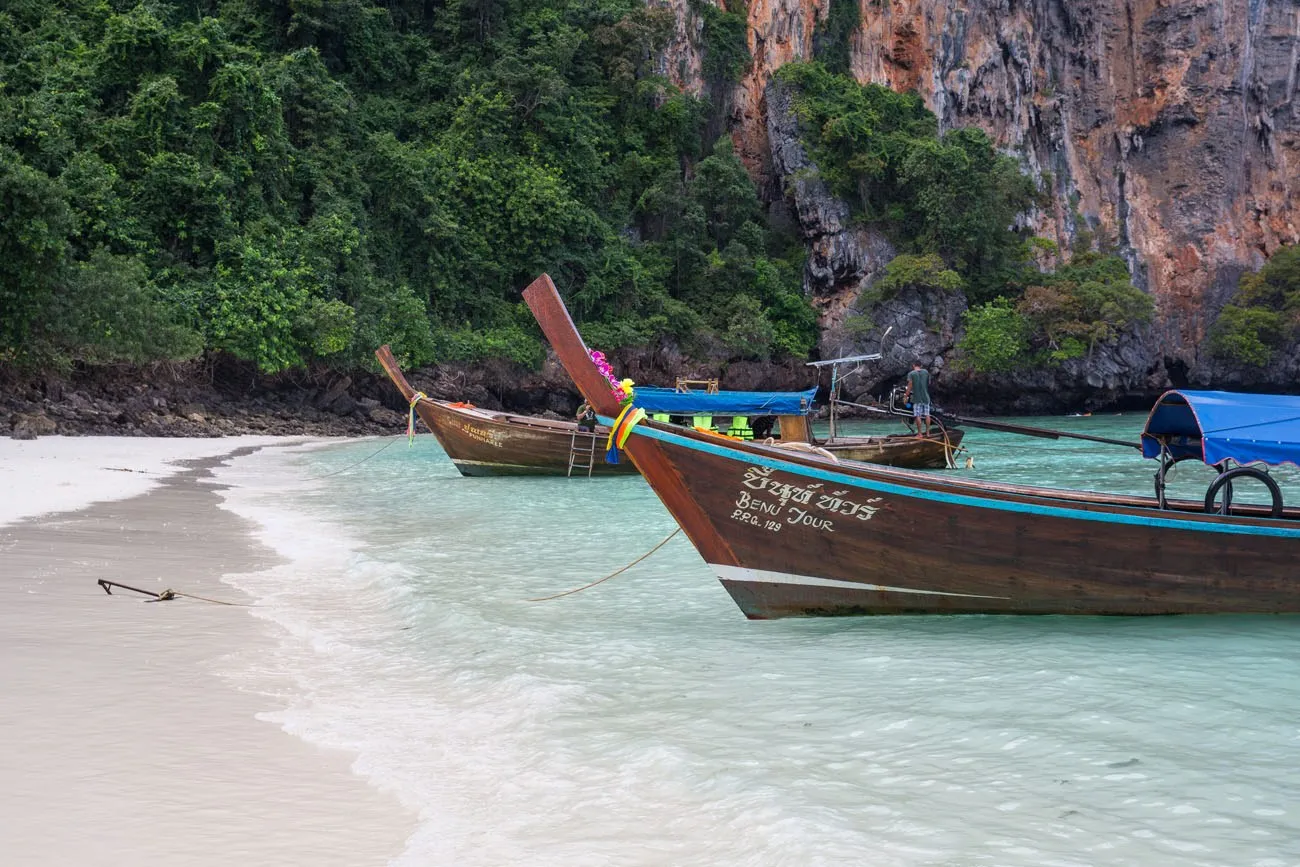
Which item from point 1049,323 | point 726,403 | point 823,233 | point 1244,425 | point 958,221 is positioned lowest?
point 726,403

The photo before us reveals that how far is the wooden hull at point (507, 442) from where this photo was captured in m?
16.0

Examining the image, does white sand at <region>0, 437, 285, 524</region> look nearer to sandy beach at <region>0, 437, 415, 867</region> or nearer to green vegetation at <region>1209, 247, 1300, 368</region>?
sandy beach at <region>0, 437, 415, 867</region>

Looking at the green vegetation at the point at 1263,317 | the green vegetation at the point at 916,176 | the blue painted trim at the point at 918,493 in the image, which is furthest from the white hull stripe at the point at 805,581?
the green vegetation at the point at 1263,317

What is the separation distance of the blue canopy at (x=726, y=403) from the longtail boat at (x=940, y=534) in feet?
30.4

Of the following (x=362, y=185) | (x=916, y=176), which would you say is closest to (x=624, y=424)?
(x=362, y=185)

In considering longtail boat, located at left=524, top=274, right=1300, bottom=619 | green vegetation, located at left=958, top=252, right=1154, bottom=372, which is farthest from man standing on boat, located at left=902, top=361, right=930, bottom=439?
green vegetation, located at left=958, top=252, right=1154, bottom=372

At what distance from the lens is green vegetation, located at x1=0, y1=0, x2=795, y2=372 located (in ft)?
76.7

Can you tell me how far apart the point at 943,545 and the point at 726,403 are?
32.5 feet

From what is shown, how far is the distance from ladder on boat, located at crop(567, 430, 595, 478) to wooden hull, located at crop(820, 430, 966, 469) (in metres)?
3.61

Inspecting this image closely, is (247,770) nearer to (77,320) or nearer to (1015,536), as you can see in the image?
(1015,536)

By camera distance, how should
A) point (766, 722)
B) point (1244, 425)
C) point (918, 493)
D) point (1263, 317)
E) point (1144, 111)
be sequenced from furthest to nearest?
point (1144, 111), point (1263, 317), point (1244, 425), point (918, 493), point (766, 722)

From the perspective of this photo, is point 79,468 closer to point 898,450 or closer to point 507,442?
point 507,442

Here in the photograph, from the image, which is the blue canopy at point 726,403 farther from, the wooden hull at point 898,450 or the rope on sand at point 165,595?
the rope on sand at point 165,595

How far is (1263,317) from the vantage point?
42.6 meters
